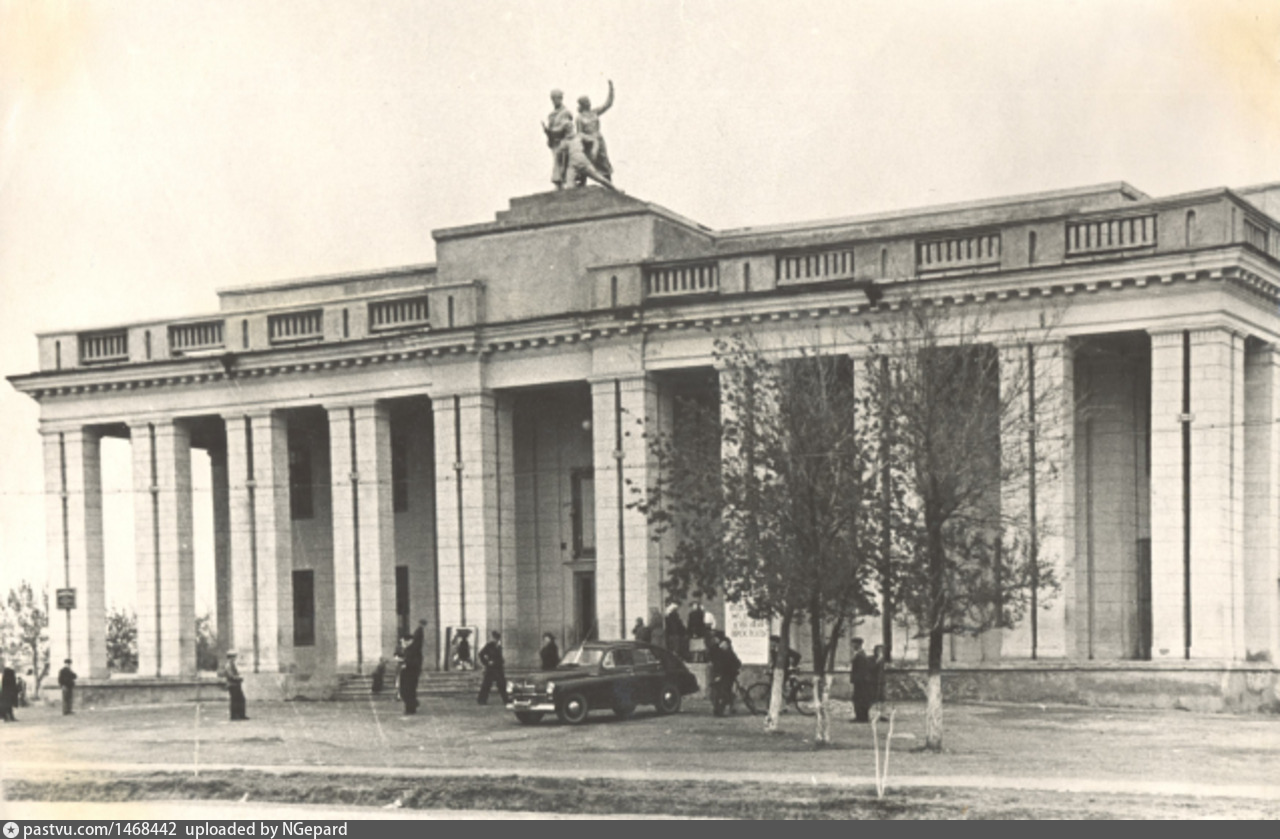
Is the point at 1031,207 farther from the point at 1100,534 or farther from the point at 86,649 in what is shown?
the point at 86,649

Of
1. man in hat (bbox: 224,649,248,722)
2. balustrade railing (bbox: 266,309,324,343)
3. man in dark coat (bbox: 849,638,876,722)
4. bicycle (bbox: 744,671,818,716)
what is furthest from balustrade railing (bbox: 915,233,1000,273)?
man in hat (bbox: 224,649,248,722)

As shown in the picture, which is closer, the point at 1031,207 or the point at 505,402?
the point at 1031,207

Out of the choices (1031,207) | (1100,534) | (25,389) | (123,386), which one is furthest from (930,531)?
(25,389)

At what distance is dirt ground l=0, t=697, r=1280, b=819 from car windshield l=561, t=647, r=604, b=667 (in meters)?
1.10

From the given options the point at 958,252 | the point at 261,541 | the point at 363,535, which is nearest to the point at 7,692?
the point at 261,541

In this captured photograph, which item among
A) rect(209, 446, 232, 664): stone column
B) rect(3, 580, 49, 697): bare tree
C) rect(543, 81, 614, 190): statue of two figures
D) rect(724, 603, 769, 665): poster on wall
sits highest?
rect(543, 81, 614, 190): statue of two figures

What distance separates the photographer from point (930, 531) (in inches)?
1031

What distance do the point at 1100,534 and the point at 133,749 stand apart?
785 inches

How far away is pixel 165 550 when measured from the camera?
152 ft

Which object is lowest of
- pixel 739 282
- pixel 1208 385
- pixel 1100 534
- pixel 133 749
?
pixel 133 749

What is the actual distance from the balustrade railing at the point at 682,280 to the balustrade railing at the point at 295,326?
29.9 ft

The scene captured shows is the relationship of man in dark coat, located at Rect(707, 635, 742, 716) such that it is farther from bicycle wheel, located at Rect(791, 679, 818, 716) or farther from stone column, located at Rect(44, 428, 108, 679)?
stone column, located at Rect(44, 428, 108, 679)

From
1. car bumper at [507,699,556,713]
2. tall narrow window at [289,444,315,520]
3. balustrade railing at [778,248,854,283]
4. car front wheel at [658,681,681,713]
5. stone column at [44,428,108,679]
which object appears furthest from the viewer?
tall narrow window at [289,444,315,520]

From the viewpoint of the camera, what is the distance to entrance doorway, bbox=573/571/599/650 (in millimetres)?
44406
